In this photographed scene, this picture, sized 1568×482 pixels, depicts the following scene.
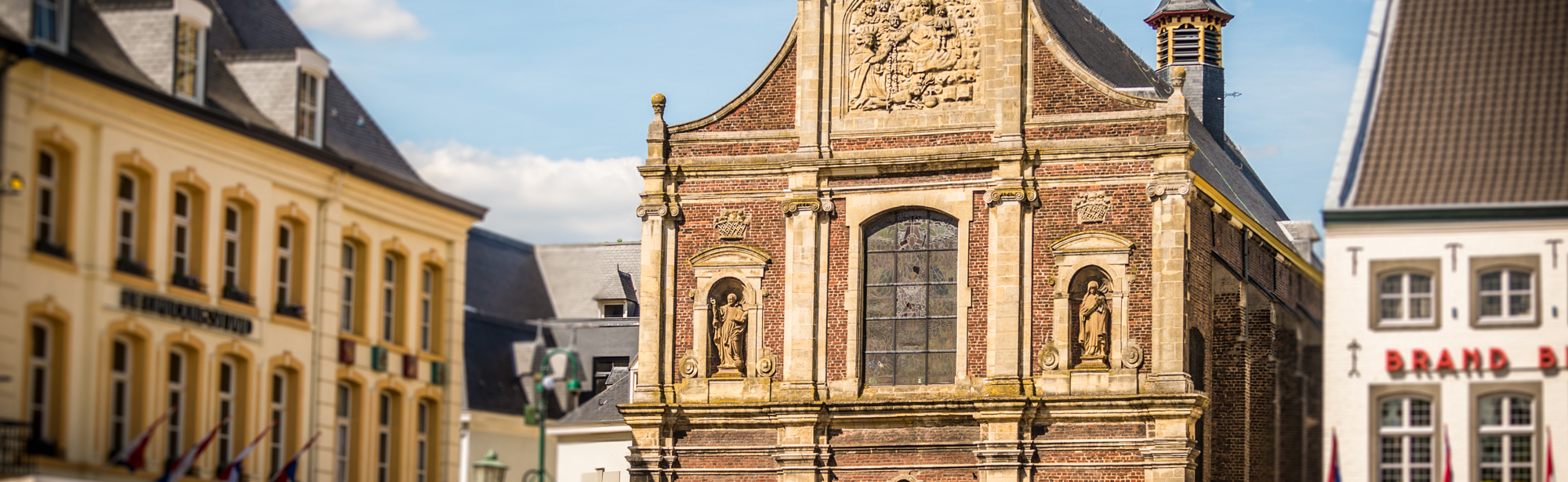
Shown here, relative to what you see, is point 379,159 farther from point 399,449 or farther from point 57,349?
point 57,349

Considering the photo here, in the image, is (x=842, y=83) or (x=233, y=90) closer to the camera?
(x=233, y=90)

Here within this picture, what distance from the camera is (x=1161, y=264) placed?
139 ft

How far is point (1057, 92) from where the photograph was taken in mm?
43906

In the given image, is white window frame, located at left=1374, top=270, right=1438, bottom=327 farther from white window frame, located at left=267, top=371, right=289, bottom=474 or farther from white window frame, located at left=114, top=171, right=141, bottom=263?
white window frame, located at left=114, top=171, right=141, bottom=263

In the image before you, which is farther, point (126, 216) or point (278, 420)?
point (278, 420)

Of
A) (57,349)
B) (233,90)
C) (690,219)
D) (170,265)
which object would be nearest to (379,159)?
(233,90)

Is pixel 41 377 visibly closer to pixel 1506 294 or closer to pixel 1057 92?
pixel 1506 294

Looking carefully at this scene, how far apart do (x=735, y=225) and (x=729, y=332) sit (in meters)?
2.05

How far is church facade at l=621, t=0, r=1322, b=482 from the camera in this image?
139 ft

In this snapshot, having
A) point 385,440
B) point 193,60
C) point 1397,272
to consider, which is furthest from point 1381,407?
point 193,60

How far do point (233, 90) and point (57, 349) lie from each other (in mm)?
5711

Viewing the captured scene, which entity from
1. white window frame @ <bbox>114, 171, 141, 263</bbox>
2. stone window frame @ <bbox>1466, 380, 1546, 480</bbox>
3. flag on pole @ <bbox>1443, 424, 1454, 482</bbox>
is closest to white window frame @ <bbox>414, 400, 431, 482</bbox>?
white window frame @ <bbox>114, 171, 141, 263</bbox>

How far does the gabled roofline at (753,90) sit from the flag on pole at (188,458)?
17175mm

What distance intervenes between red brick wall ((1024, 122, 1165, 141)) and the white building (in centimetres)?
690
